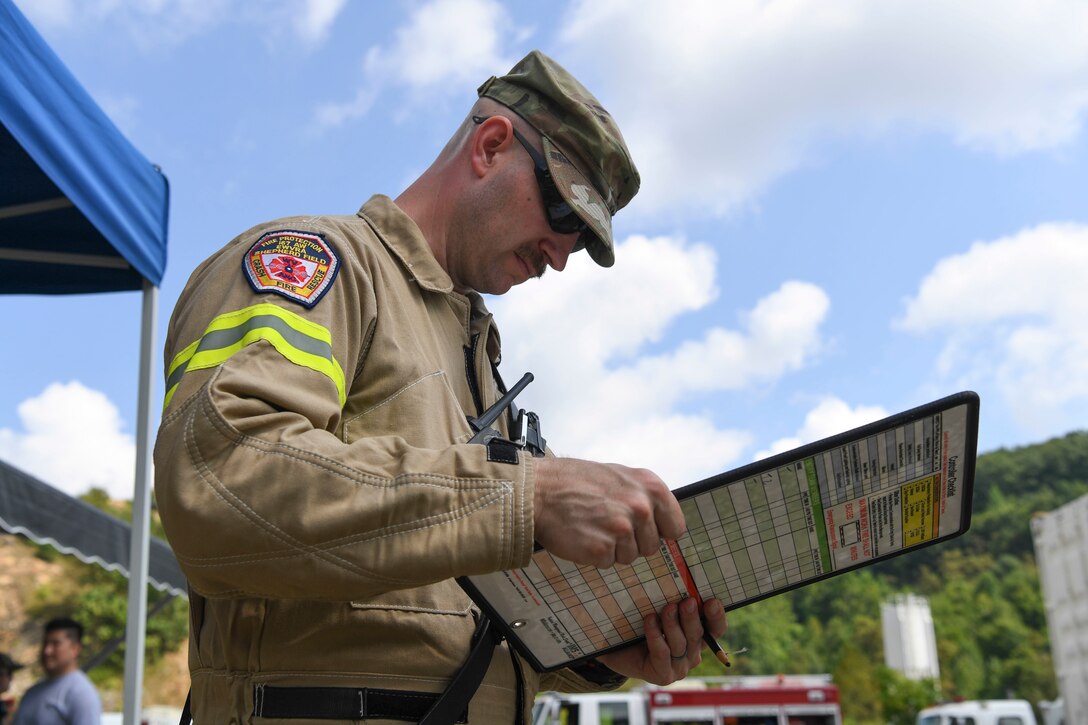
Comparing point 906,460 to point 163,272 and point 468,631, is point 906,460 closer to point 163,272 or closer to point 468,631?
point 468,631

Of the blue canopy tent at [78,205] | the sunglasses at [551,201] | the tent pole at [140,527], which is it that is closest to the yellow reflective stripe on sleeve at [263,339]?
the sunglasses at [551,201]

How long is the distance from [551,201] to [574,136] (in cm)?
14

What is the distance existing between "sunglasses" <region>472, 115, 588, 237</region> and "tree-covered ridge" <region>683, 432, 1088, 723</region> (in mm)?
26888

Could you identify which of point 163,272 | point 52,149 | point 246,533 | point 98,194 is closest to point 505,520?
point 246,533

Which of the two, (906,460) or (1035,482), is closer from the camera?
(906,460)

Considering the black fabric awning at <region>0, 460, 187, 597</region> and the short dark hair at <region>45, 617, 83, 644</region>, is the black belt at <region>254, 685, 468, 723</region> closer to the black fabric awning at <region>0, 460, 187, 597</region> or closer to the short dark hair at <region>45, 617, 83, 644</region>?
the black fabric awning at <region>0, 460, 187, 597</region>

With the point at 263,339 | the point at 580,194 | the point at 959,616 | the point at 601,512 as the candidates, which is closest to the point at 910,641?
the point at 959,616

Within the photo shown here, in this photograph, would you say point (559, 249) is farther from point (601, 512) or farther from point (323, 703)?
point (323, 703)

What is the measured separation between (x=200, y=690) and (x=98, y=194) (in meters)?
2.22

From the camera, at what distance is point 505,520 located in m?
1.17

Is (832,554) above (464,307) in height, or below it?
below

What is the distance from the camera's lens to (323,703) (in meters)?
1.36

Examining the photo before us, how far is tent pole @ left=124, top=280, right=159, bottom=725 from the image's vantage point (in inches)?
137

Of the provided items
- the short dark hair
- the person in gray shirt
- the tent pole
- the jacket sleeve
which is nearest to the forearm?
the jacket sleeve
